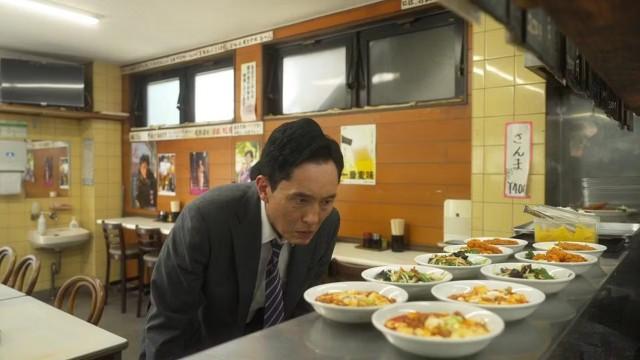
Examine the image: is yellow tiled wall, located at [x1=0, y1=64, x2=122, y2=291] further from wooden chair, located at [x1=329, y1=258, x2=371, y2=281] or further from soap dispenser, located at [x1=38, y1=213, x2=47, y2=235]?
wooden chair, located at [x1=329, y1=258, x2=371, y2=281]

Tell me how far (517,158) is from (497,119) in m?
0.33

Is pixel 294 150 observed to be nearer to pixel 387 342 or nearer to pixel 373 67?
pixel 387 342

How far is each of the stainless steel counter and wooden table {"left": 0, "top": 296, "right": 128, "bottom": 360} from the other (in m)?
1.37

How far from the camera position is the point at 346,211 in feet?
14.4

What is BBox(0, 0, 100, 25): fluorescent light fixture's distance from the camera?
402cm

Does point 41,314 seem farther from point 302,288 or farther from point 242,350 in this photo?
point 242,350

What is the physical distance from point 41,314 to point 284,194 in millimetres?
1902

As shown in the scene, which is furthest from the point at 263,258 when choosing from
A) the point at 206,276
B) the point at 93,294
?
the point at 93,294

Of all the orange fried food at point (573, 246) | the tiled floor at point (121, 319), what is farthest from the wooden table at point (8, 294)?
the orange fried food at point (573, 246)

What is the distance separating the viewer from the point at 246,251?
1.64 meters

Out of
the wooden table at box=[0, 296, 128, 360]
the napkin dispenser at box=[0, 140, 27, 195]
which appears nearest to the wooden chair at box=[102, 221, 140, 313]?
the napkin dispenser at box=[0, 140, 27, 195]

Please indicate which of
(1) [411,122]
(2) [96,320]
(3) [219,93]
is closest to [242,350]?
(2) [96,320]

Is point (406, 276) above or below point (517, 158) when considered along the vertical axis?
below

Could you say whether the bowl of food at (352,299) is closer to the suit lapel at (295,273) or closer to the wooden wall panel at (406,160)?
the suit lapel at (295,273)
